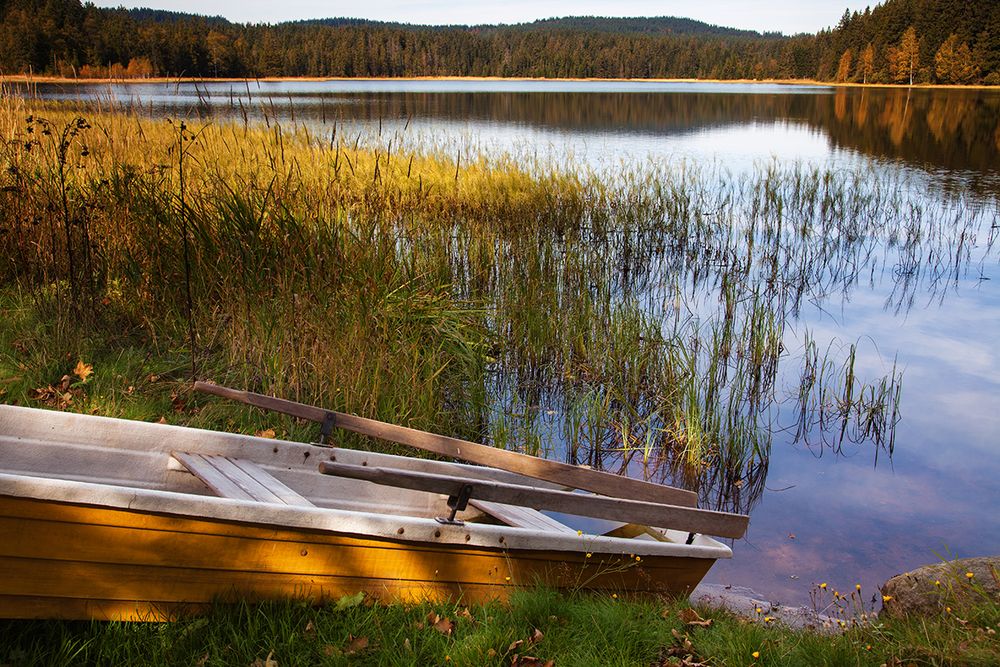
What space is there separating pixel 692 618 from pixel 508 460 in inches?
44.4

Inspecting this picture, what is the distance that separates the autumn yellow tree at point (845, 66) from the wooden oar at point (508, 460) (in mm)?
90729

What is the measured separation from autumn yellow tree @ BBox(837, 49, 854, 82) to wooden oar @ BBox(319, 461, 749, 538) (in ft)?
298

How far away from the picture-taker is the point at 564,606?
3.46 meters

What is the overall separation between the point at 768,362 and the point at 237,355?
4771 mm

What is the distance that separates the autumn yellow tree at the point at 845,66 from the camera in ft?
273

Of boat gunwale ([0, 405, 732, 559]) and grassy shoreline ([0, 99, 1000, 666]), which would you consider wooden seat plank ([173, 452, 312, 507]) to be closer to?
boat gunwale ([0, 405, 732, 559])

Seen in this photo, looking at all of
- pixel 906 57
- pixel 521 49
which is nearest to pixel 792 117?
pixel 906 57

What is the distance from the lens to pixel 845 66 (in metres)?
83.8

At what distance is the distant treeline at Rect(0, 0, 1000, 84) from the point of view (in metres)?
21.4

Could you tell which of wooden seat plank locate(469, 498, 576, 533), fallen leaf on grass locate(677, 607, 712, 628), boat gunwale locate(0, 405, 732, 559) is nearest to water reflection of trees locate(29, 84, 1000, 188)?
boat gunwale locate(0, 405, 732, 559)

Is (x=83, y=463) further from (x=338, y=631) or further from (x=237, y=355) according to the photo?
(x=237, y=355)

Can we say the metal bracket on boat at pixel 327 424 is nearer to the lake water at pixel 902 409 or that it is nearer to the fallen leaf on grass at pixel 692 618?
the fallen leaf on grass at pixel 692 618

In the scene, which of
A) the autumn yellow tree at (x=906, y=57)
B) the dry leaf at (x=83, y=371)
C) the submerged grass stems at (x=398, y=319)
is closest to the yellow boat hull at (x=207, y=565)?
the submerged grass stems at (x=398, y=319)

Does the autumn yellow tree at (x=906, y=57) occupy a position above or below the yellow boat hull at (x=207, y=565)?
above
